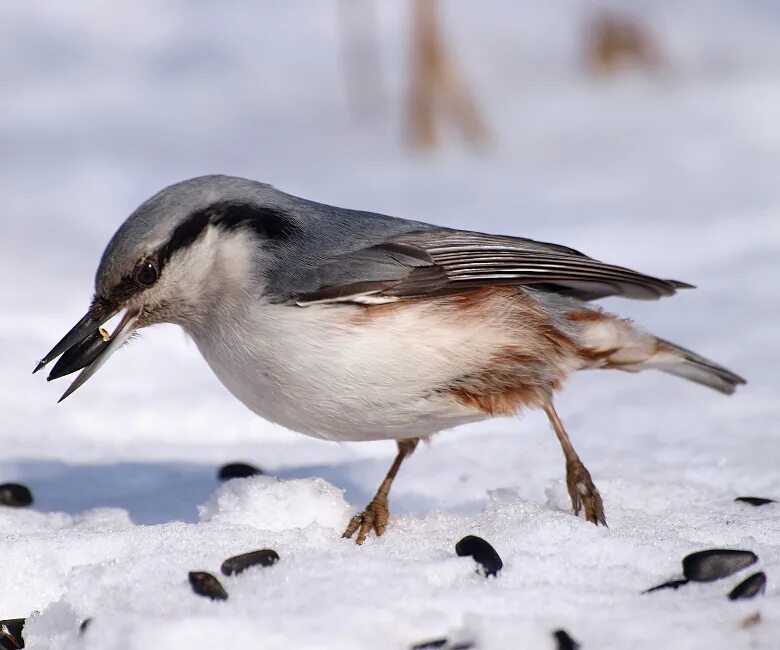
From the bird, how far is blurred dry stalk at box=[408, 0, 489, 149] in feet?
17.3

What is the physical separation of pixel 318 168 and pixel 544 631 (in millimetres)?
6555

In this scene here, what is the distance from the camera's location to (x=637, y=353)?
4.65 meters

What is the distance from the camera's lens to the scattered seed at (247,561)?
11.2 feet

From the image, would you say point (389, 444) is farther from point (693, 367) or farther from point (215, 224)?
point (215, 224)

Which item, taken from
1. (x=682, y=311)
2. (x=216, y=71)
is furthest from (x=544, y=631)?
(x=216, y=71)

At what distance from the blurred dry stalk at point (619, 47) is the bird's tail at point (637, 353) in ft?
20.9

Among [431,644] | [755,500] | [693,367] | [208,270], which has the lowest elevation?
[755,500]

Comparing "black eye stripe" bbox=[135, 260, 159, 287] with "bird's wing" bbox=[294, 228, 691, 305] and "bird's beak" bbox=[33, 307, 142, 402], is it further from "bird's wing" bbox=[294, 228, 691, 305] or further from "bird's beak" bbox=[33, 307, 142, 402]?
"bird's wing" bbox=[294, 228, 691, 305]

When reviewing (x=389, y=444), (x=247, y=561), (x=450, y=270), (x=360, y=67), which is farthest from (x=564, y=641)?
(x=360, y=67)

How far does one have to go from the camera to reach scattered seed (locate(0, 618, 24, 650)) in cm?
340

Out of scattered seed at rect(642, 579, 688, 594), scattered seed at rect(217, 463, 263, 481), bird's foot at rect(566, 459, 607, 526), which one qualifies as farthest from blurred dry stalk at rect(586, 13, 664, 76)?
scattered seed at rect(642, 579, 688, 594)

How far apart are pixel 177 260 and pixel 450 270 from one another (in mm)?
863

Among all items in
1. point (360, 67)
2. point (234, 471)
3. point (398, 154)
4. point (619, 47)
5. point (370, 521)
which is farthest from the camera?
point (619, 47)

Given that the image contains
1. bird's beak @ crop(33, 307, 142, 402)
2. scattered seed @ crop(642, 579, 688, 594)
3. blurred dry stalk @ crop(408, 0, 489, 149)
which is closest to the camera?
scattered seed @ crop(642, 579, 688, 594)
